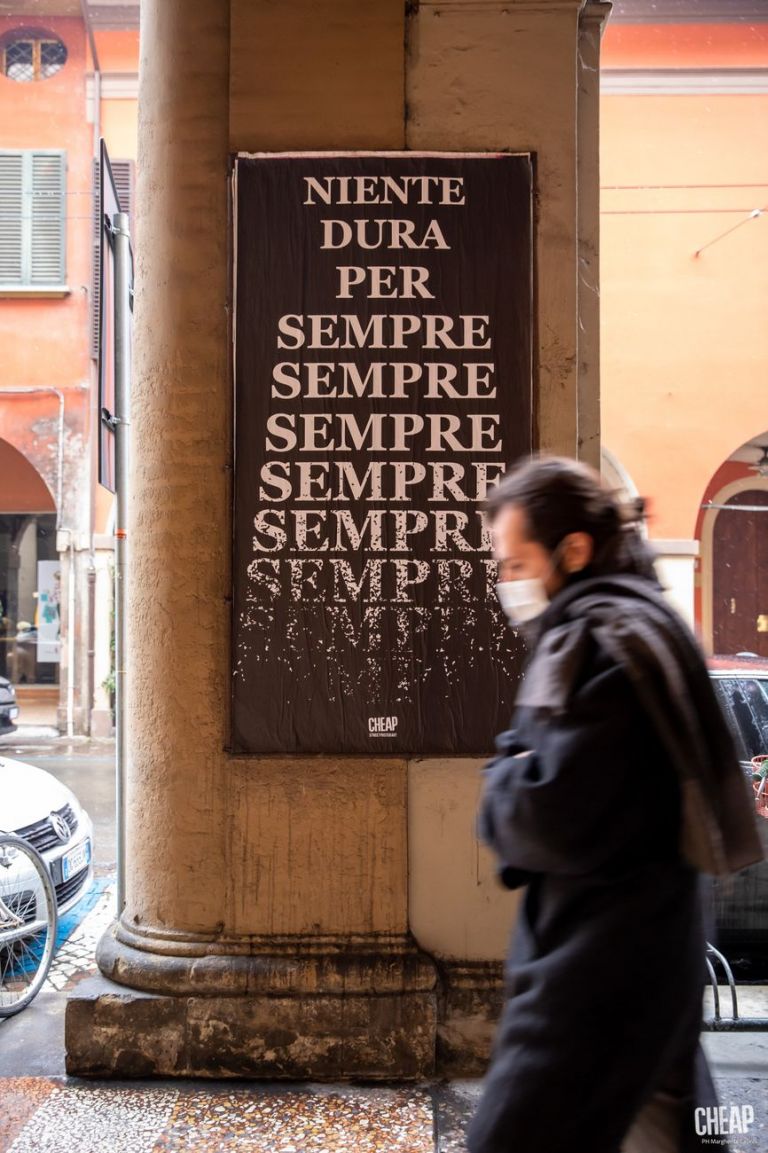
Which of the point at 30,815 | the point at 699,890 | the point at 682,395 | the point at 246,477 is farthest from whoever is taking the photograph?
the point at 682,395

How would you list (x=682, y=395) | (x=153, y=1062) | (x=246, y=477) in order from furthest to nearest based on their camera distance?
(x=682, y=395) → (x=246, y=477) → (x=153, y=1062)

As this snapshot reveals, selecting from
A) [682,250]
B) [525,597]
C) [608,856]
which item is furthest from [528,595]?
[682,250]

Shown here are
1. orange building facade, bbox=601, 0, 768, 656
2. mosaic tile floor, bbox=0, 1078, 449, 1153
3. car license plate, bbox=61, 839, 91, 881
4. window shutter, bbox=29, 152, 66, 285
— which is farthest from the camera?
window shutter, bbox=29, 152, 66, 285

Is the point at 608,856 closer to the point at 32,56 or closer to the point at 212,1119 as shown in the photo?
the point at 212,1119

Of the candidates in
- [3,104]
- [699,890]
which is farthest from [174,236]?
[3,104]

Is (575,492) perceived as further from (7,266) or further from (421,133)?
(7,266)

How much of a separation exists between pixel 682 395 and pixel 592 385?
1076cm

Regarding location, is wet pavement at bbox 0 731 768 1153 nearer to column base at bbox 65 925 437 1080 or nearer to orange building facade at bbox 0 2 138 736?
column base at bbox 65 925 437 1080

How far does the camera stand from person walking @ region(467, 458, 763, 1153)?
1610 millimetres

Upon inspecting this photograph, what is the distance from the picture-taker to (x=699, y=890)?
68.3 inches

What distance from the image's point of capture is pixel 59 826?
16.7 feet

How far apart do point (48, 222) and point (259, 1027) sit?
13806 millimetres

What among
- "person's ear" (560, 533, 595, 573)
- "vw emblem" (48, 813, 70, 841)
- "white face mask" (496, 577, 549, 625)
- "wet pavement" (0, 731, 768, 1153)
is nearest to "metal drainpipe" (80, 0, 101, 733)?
"vw emblem" (48, 813, 70, 841)

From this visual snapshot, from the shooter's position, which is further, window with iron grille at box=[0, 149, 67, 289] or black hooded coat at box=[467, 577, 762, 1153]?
window with iron grille at box=[0, 149, 67, 289]
